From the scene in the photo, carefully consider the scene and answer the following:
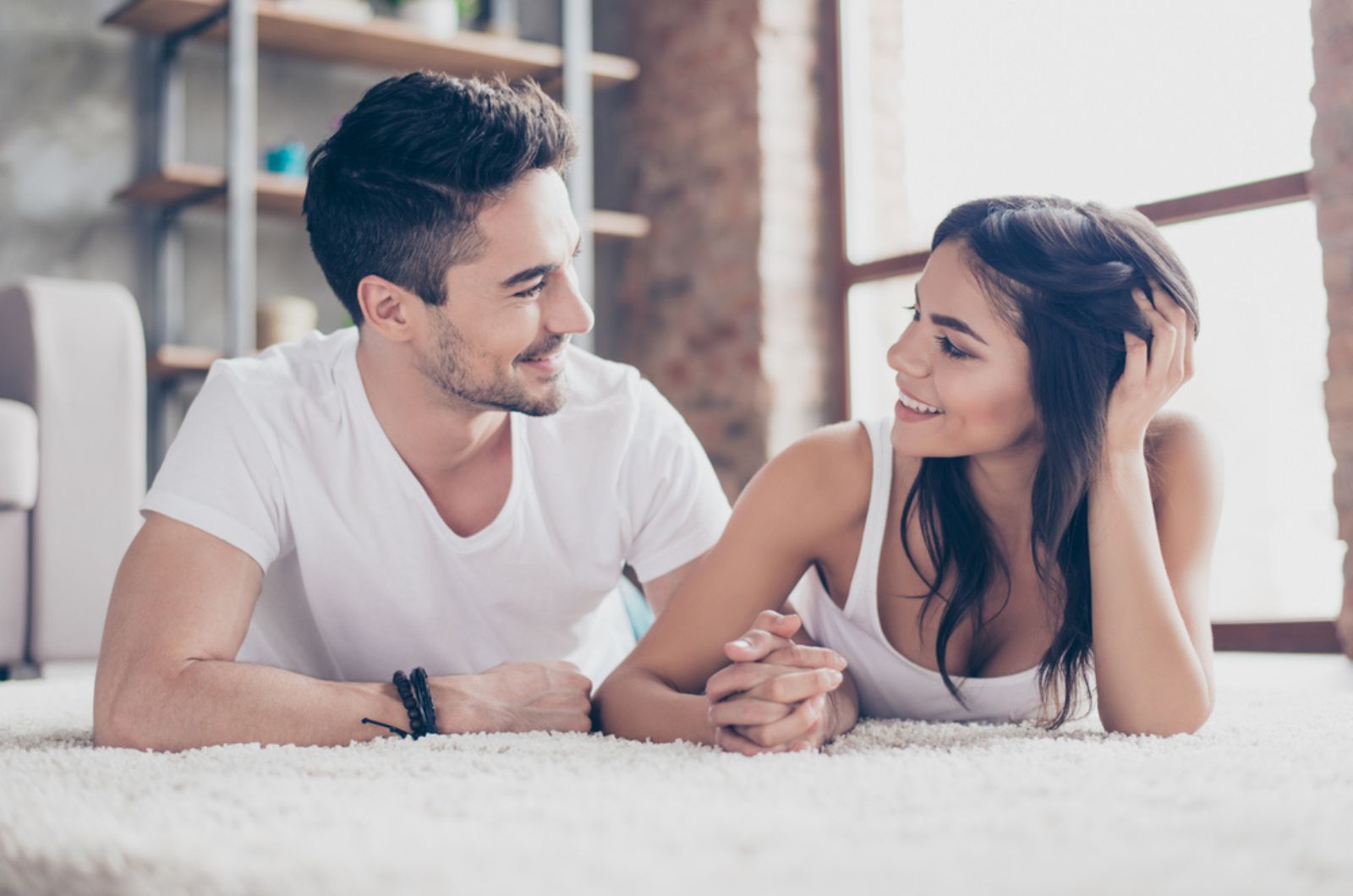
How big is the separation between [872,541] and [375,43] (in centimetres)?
312

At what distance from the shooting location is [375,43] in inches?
159

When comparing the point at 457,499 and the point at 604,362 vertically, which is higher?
the point at 604,362

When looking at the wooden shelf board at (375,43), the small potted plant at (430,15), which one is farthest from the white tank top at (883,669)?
the small potted plant at (430,15)

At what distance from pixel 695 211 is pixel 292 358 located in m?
2.87

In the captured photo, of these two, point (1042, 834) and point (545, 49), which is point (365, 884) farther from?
point (545, 49)

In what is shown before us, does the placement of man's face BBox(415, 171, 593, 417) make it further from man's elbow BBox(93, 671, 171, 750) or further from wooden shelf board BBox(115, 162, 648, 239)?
wooden shelf board BBox(115, 162, 648, 239)

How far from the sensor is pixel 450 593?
1592 mm

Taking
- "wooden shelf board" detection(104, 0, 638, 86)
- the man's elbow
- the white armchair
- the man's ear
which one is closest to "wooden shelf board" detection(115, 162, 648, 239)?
"wooden shelf board" detection(104, 0, 638, 86)

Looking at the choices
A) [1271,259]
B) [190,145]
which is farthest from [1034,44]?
[190,145]

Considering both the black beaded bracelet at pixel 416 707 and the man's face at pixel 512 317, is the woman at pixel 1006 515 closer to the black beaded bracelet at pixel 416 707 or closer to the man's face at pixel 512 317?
the black beaded bracelet at pixel 416 707

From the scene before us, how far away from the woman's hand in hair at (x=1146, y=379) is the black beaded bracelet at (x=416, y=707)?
73cm

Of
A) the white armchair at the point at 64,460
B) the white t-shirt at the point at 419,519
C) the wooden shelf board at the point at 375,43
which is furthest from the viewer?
the wooden shelf board at the point at 375,43

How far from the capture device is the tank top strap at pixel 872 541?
1452 mm

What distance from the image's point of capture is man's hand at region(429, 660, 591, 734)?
52.4 inches
